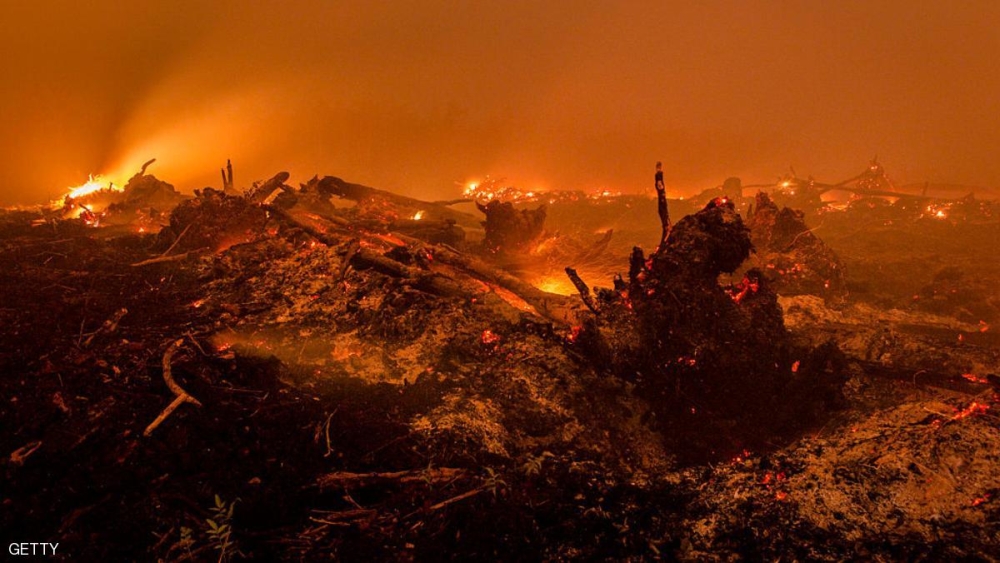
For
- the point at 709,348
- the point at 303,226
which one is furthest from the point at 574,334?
the point at 303,226

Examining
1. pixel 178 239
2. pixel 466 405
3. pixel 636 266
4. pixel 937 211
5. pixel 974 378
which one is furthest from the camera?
pixel 937 211

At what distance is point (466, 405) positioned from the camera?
15.3 feet

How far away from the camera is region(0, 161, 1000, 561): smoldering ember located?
101 inches

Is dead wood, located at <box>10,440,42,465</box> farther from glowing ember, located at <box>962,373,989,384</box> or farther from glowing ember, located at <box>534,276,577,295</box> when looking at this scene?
glowing ember, located at <box>962,373,989,384</box>

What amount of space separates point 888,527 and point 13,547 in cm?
537

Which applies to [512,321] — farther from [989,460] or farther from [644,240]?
[644,240]

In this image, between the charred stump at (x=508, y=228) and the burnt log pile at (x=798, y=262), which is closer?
the burnt log pile at (x=798, y=262)

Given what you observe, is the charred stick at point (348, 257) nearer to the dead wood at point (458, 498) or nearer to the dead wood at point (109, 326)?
the dead wood at point (109, 326)

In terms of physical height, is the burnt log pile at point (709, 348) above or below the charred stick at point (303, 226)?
below

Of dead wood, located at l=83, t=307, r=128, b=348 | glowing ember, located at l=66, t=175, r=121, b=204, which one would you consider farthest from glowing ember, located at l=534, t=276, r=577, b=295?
glowing ember, located at l=66, t=175, r=121, b=204

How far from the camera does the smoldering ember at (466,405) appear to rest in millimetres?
2566

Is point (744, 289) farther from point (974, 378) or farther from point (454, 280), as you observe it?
point (454, 280)

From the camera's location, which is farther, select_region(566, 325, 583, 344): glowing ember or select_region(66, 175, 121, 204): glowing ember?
select_region(66, 175, 121, 204): glowing ember

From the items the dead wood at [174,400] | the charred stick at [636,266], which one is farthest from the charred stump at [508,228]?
the dead wood at [174,400]
